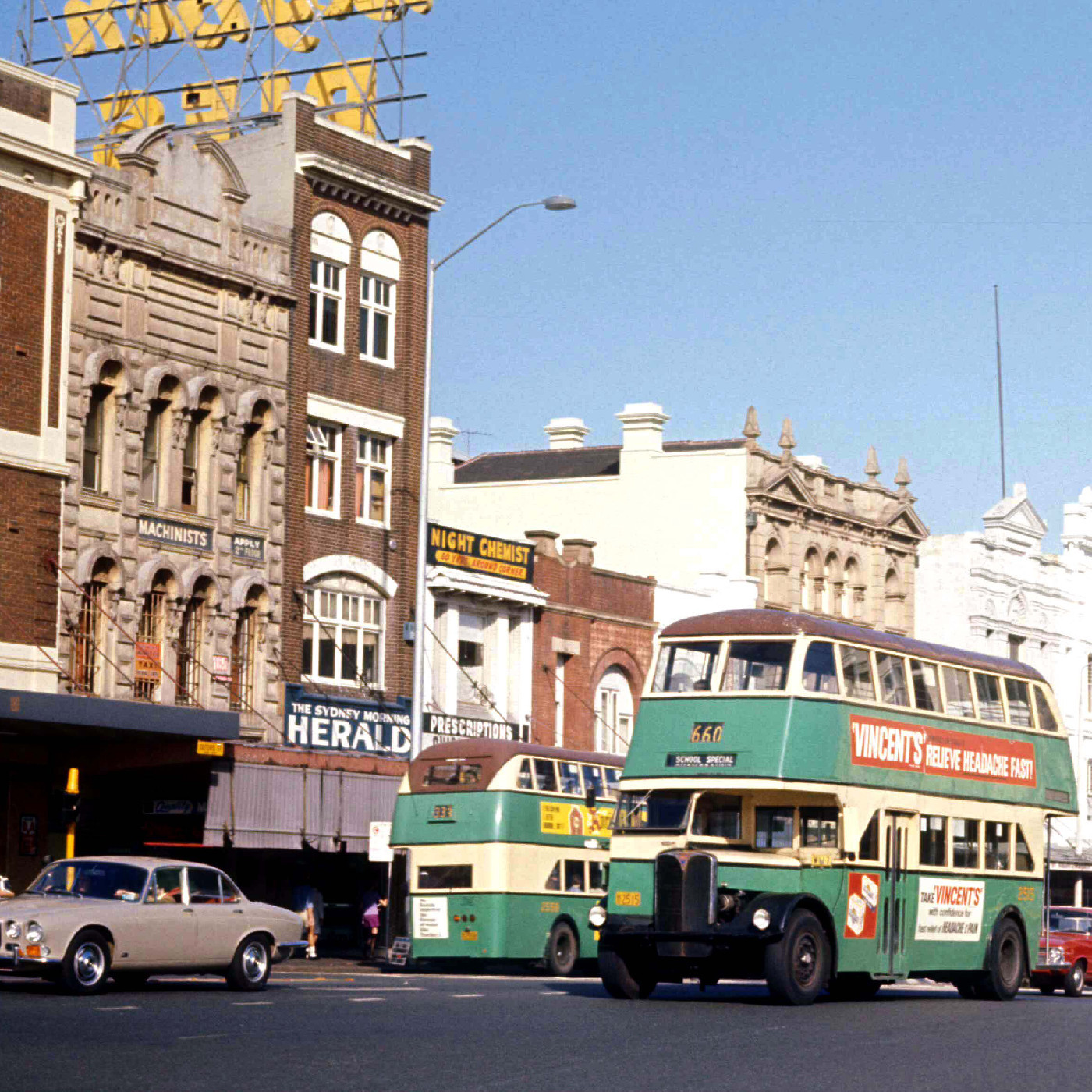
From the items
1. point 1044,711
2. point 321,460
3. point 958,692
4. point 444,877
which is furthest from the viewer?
point 321,460

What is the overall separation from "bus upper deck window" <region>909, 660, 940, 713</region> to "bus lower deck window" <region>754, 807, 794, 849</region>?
253 centimetres

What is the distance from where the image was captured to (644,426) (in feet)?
187

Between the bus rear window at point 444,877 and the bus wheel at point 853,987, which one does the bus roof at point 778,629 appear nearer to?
the bus wheel at point 853,987

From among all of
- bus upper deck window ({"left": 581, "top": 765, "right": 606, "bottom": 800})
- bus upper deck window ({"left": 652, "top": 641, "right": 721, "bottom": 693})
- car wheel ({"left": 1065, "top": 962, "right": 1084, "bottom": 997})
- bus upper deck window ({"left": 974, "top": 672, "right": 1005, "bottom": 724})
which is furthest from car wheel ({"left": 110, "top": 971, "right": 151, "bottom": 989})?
car wheel ({"left": 1065, "top": 962, "right": 1084, "bottom": 997})

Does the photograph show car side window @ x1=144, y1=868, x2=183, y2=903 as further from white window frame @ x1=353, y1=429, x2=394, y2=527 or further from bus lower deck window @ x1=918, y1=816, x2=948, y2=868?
white window frame @ x1=353, y1=429, x2=394, y2=527

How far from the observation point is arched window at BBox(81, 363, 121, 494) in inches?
1414

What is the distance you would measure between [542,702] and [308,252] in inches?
473

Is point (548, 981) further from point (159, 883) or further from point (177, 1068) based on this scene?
point (177, 1068)

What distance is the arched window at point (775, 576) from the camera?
55344 millimetres

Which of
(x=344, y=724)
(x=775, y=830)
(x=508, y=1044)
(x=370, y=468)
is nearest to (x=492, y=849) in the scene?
(x=344, y=724)

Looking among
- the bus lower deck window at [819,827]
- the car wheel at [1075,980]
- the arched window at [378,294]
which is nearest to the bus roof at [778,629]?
the bus lower deck window at [819,827]

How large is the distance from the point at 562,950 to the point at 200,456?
1100 centimetres

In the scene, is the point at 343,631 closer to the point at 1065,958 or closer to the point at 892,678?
the point at 1065,958

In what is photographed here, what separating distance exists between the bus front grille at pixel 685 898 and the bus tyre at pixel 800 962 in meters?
0.77
